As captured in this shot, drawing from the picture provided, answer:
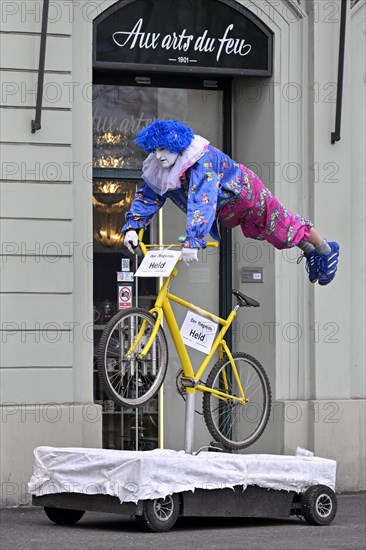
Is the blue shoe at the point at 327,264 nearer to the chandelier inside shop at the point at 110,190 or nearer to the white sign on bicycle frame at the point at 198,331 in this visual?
the white sign on bicycle frame at the point at 198,331

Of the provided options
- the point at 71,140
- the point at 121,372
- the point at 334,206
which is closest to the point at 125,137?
the point at 71,140

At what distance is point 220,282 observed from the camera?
12.7 m

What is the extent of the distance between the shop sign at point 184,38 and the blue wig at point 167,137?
2581 mm

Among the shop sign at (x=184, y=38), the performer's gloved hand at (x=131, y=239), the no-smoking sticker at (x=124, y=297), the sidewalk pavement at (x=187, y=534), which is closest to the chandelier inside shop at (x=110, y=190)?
the no-smoking sticker at (x=124, y=297)

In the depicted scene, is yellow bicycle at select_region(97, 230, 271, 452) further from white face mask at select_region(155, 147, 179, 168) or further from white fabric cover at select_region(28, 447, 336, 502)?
white face mask at select_region(155, 147, 179, 168)

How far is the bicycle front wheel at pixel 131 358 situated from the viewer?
8852 mm

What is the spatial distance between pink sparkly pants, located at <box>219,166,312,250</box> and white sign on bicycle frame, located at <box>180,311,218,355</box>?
737 millimetres

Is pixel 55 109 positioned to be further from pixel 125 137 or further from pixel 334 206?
pixel 334 206

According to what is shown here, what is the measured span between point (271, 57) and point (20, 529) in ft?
17.0

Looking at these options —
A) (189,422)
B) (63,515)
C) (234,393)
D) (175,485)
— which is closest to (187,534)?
(175,485)

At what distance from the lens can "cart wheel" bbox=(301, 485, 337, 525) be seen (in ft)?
31.7

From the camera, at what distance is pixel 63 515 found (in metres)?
9.78

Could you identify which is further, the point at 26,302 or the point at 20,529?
the point at 26,302

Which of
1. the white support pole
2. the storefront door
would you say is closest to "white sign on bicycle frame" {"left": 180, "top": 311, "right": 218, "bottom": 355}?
the white support pole
